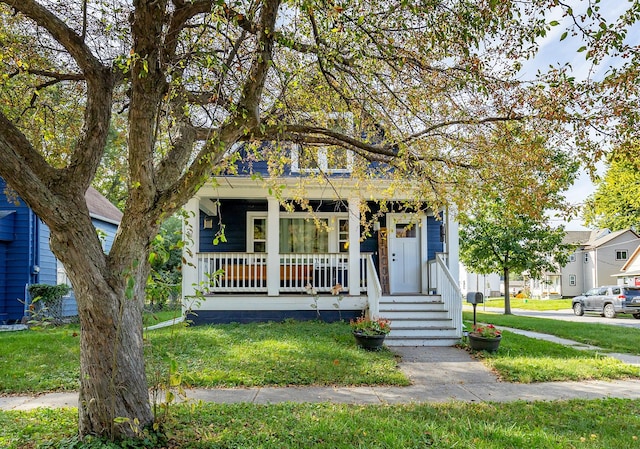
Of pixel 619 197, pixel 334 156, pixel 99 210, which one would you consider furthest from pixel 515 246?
pixel 99 210

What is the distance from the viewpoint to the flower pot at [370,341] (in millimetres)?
7594

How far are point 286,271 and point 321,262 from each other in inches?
36.7

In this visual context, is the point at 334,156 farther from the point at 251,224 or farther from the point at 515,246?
the point at 515,246

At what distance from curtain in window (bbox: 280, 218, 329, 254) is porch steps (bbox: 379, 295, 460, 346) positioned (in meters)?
3.11

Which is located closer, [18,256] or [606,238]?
[18,256]

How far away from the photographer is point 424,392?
562 cm

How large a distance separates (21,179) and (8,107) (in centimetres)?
392

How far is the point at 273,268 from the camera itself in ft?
34.1

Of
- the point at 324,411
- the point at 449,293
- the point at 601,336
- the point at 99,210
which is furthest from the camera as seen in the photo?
the point at 99,210

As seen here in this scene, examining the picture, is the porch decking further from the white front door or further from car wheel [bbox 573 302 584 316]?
car wheel [bbox 573 302 584 316]

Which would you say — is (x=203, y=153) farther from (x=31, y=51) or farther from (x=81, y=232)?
(x=31, y=51)

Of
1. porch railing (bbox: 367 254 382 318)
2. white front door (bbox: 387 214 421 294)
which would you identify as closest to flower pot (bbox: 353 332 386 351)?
porch railing (bbox: 367 254 382 318)

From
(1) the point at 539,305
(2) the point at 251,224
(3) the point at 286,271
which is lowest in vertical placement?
(1) the point at 539,305

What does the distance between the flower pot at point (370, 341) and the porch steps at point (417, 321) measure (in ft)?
3.32
